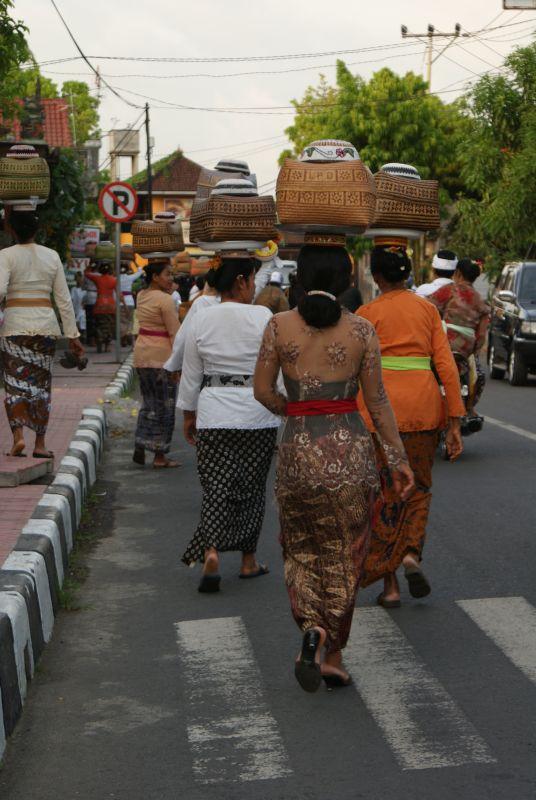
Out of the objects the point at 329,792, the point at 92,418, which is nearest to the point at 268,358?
the point at 329,792

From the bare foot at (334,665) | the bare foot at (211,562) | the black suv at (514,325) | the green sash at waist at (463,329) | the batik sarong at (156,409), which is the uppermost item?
the bare foot at (334,665)

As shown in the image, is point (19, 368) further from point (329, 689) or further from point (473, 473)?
point (329, 689)

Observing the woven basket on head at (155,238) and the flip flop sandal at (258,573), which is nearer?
the flip flop sandal at (258,573)

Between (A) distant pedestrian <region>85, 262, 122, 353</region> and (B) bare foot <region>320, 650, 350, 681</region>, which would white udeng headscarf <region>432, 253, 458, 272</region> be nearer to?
(B) bare foot <region>320, 650, 350, 681</region>

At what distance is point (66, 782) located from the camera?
4.61 m

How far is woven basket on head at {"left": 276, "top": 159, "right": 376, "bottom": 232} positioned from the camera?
567 centimetres

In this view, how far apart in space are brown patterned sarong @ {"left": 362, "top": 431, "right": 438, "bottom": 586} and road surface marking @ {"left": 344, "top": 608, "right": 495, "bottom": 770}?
11.5 inches

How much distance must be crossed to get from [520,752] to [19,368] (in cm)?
635

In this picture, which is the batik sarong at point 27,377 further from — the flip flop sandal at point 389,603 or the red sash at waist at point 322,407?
the red sash at waist at point 322,407

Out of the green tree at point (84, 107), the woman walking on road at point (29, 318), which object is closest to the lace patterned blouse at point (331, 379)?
the woman walking on road at point (29, 318)

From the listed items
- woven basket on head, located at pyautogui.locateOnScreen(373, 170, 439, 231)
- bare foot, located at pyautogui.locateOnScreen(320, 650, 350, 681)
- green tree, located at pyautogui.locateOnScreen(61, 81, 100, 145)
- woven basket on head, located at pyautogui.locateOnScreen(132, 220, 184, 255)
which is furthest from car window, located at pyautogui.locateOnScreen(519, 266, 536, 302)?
green tree, located at pyautogui.locateOnScreen(61, 81, 100, 145)

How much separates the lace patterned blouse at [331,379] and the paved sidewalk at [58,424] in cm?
241

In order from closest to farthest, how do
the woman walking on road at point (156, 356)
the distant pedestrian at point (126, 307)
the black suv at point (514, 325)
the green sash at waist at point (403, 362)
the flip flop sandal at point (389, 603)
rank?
the green sash at waist at point (403, 362)
the flip flop sandal at point (389, 603)
the woman walking on road at point (156, 356)
the black suv at point (514, 325)
the distant pedestrian at point (126, 307)

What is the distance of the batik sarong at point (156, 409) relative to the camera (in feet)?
39.4
